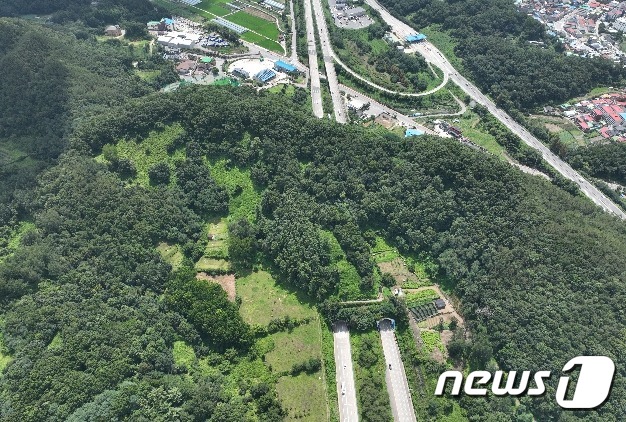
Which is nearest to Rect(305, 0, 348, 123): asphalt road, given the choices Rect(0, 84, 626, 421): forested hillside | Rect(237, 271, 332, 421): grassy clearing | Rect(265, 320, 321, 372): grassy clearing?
Rect(0, 84, 626, 421): forested hillside

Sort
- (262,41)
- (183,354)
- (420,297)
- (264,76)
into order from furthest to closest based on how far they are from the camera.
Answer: (262,41) < (264,76) < (420,297) < (183,354)

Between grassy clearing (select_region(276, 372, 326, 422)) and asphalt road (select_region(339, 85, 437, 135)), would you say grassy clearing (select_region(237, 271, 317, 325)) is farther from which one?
asphalt road (select_region(339, 85, 437, 135))

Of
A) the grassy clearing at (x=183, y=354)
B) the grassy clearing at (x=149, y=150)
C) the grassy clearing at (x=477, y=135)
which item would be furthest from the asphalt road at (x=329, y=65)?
the grassy clearing at (x=183, y=354)

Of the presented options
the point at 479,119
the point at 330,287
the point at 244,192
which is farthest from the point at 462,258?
the point at 479,119

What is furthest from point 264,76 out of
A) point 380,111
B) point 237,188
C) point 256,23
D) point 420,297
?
point 420,297

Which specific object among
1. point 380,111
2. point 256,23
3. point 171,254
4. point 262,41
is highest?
point 256,23

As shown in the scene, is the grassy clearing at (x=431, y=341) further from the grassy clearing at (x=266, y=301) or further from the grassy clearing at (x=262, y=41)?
the grassy clearing at (x=262, y=41)

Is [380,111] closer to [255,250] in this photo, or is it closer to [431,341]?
[255,250]
